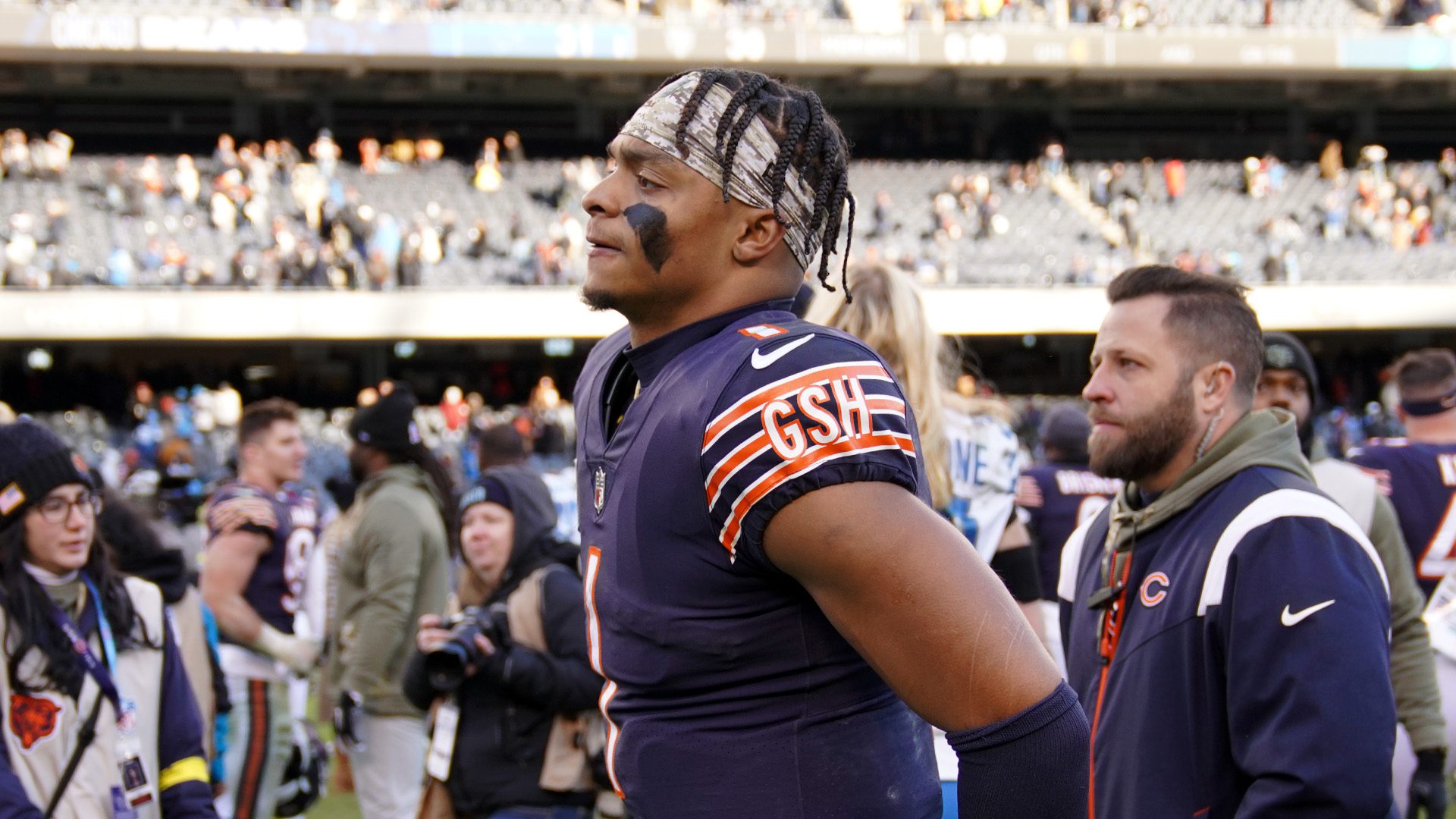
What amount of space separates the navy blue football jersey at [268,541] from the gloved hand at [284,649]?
102 millimetres

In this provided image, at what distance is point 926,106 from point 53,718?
28.0 meters

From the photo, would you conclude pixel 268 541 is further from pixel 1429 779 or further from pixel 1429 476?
pixel 1429 476

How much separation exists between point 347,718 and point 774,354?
12.7 feet

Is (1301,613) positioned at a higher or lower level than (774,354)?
lower

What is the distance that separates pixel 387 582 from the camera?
5113mm

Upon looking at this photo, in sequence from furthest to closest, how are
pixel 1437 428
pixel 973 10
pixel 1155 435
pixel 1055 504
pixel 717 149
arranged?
pixel 973 10, pixel 1055 504, pixel 1437 428, pixel 1155 435, pixel 717 149

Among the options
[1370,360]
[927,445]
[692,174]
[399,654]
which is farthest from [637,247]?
[1370,360]

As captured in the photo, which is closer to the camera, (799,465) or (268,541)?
(799,465)

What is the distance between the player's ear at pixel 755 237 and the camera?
175 cm

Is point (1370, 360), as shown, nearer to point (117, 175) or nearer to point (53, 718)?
point (117, 175)

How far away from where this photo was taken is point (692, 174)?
1.73m

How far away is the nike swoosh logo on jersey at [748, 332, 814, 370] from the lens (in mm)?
1548

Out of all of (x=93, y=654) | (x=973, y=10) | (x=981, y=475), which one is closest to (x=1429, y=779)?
(x=981, y=475)

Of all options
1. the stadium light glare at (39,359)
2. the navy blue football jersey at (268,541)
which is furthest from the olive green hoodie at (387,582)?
the stadium light glare at (39,359)
